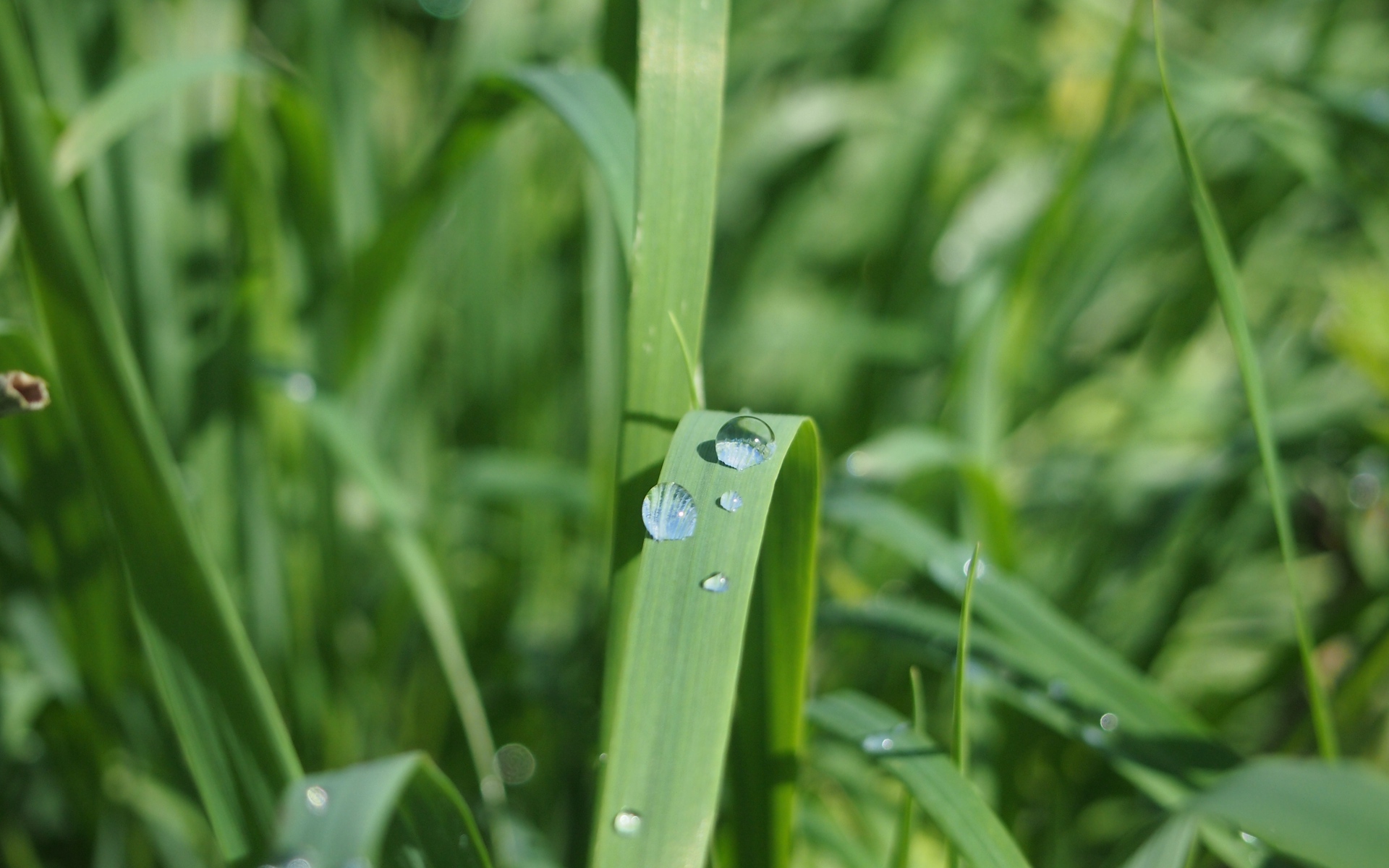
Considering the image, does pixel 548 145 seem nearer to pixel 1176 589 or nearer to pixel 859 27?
pixel 859 27

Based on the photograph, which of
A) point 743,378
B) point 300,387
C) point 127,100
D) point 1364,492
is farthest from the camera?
point 743,378

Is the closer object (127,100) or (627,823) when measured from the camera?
(627,823)

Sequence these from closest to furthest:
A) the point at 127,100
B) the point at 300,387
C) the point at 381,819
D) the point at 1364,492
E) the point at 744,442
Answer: the point at 381,819
the point at 744,442
the point at 127,100
the point at 300,387
the point at 1364,492

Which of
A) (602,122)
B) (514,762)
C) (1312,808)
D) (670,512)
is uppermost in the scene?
(602,122)

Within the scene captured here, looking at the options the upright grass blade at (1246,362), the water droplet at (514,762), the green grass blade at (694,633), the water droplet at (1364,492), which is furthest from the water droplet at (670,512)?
the water droplet at (1364,492)

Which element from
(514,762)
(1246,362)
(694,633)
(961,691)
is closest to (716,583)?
(694,633)

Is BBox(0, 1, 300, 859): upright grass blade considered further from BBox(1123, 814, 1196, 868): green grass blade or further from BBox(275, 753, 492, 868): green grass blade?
BBox(1123, 814, 1196, 868): green grass blade

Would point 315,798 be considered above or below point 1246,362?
below

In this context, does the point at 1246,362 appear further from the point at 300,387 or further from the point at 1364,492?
the point at 300,387
